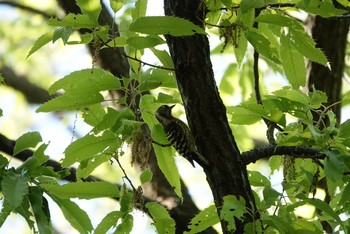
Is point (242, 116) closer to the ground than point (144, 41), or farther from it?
closer to the ground

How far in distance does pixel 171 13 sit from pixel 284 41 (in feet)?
0.89

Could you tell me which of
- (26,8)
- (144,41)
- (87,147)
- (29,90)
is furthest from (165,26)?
(26,8)

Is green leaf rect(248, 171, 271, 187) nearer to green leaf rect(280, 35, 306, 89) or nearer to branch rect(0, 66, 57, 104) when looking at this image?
green leaf rect(280, 35, 306, 89)

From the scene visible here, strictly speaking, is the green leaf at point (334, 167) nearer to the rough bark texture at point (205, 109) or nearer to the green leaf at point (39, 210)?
the rough bark texture at point (205, 109)

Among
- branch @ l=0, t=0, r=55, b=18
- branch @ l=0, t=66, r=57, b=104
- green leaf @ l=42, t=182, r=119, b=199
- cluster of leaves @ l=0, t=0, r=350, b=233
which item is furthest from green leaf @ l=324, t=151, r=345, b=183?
branch @ l=0, t=0, r=55, b=18

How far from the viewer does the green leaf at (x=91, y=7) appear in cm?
120

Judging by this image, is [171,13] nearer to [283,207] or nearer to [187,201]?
[283,207]

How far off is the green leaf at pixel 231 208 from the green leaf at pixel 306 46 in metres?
0.35

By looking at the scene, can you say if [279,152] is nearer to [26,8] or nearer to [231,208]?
[231,208]

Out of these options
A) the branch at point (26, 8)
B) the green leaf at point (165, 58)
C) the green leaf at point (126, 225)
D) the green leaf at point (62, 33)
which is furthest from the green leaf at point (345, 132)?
the branch at point (26, 8)

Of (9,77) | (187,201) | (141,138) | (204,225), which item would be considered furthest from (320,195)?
(9,77)

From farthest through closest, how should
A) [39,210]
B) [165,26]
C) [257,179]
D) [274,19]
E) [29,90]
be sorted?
[29,90]
[257,179]
[39,210]
[274,19]
[165,26]

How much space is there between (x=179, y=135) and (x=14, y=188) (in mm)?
352

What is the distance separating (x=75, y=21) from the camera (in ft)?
3.90
